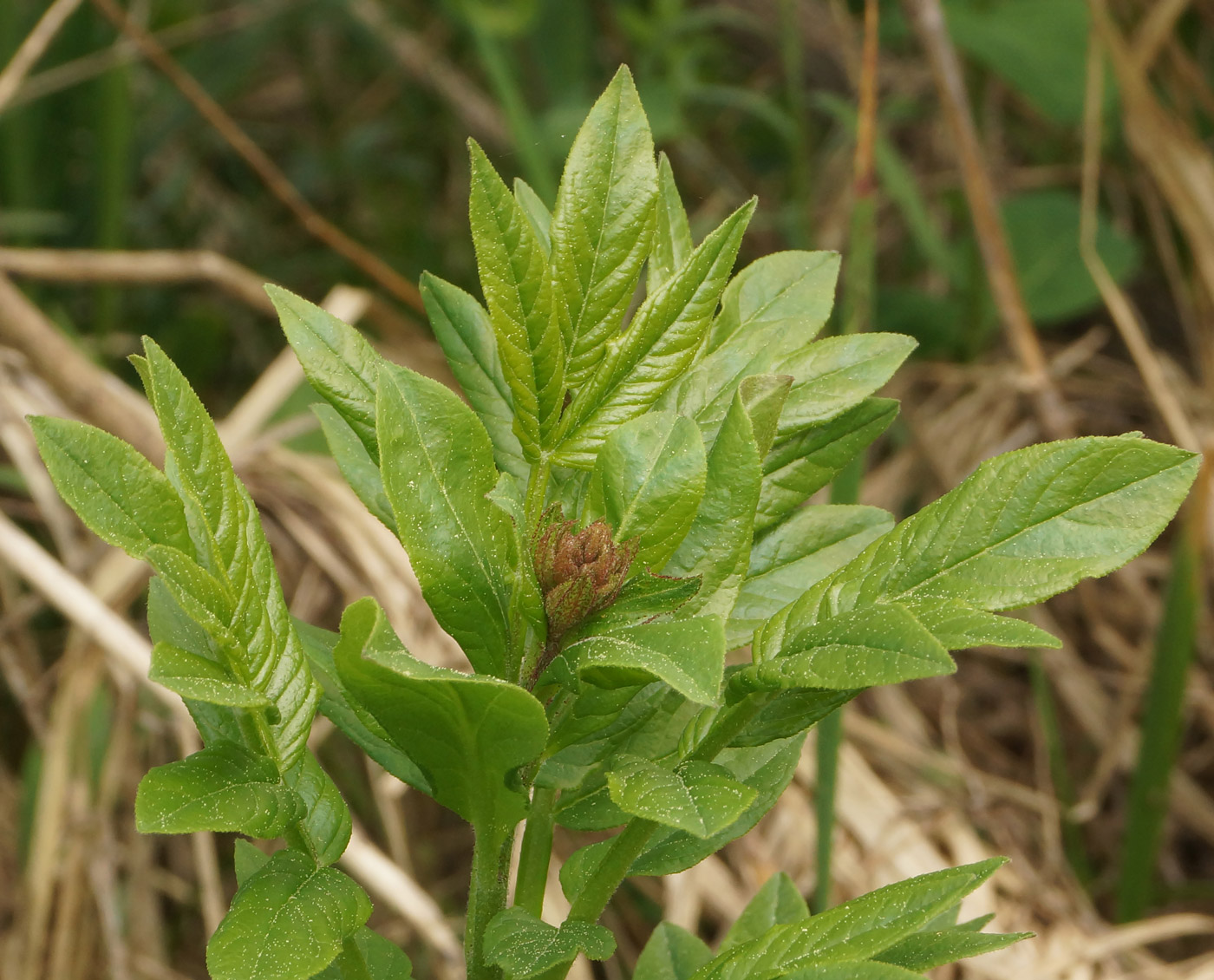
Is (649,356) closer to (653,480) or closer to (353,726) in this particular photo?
(653,480)

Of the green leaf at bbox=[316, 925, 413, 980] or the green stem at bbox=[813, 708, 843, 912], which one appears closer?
the green leaf at bbox=[316, 925, 413, 980]

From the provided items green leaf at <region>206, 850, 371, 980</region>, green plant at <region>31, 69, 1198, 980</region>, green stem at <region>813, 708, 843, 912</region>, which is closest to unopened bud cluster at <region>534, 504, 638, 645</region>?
green plant at <region>31, 69, 1198, 980</region>

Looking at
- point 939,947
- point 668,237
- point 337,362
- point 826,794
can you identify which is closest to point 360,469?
point 337,362

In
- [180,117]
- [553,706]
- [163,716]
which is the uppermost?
[180,117]

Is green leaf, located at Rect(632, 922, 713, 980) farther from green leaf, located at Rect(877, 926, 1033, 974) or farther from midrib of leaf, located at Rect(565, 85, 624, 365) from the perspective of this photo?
midrib of leaf, located at Rect(565, 85, 624, 365)

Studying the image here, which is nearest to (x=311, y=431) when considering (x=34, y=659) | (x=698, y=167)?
(x=34, y=659)

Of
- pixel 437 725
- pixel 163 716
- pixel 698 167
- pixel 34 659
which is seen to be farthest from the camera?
pixel 698 167

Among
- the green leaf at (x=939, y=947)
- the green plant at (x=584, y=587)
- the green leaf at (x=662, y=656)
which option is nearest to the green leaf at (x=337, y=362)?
the green plant at (x=584, y=587)

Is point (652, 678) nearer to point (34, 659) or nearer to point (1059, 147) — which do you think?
point (34, 659)
